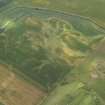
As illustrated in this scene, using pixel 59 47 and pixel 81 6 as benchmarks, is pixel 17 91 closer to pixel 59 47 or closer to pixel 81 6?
pixel 59 47

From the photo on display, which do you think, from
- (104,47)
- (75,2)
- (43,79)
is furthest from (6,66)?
(75,2)

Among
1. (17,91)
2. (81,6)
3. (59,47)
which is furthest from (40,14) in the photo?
(17,91)

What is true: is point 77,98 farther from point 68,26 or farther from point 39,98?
point 68,26

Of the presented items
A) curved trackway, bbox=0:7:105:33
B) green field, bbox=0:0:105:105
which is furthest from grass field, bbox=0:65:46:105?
curved trackway, bbox=0:7:105:33

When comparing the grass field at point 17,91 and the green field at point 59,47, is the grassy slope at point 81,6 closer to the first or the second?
the green field at point 59,47

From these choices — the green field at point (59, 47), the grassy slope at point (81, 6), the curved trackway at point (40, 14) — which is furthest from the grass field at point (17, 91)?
the grassy slope at point (81, 6)

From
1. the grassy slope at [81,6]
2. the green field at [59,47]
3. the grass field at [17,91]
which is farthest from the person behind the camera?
the grassy slope at [81,6]

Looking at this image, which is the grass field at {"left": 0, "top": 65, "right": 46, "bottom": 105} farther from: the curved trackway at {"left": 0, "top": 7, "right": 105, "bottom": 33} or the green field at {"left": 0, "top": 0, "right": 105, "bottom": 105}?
the curved trackway at {"left": 0, "top": 7, "right": 105, "bottom": 33}

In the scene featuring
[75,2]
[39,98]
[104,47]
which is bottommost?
[39,98]
